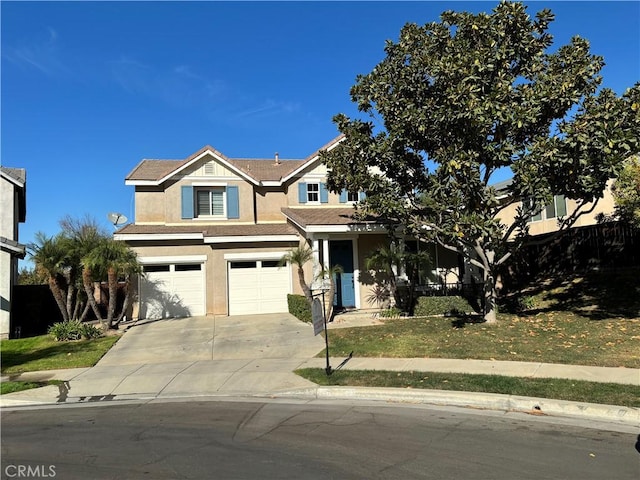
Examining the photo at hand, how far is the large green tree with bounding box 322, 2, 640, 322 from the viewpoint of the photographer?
1093 centimetres

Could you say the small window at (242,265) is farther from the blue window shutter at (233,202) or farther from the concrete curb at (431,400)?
the concrete curb at (431,400)

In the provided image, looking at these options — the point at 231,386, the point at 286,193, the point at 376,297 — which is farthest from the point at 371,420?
the point at 286,193

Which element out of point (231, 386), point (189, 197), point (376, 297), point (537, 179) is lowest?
point (231, 386)

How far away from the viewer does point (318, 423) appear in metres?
6.68

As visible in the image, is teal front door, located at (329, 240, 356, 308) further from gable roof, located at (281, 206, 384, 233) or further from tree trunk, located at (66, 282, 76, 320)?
tree trunk, located at (66, 282, 76, 320)

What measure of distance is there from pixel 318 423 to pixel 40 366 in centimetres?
885

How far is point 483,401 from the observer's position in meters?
7.42

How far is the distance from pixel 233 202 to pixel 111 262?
643 centimetres

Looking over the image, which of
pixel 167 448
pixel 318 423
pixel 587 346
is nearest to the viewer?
pixel 167 448

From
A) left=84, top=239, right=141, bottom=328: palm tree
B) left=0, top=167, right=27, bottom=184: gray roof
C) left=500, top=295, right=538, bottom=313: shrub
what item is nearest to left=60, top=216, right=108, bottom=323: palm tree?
left=84, top=239, right=141, bottom=328: palm tree

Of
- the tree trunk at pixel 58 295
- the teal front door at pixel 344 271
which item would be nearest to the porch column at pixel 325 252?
the teal front door at pixel 344 271

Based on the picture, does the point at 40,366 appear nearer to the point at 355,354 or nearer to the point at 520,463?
the point at 355,354

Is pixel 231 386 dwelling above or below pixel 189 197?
below

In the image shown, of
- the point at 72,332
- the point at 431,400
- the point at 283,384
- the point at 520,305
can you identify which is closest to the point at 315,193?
the point at 520,305
